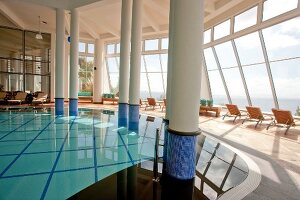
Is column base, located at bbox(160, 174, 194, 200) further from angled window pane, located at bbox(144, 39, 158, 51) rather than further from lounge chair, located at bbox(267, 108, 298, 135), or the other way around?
angled window pane, located at bbox(144, 39, 158, 51)

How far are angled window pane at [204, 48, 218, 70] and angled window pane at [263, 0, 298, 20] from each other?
400 cm

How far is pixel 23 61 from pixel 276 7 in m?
15.3

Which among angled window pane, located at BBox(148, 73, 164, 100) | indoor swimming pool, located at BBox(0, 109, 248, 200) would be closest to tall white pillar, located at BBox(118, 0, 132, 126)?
indoor swimming pool, located at BBox(0, 109, 248, 200)

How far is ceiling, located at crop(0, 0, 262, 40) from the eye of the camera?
34.4 ft

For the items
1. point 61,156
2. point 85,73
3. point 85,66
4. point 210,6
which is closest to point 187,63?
point 61,156

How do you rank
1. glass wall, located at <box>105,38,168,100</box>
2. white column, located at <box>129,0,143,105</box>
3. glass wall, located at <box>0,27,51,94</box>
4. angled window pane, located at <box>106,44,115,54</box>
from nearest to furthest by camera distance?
white column, located at <box>129,0,143,105</box>
glass wall, located at <box>0,27,51,94</box>
glass wall, located at <box>105,38,168,100</box>
angled window pane, located at <box>106,44,115,54</box>

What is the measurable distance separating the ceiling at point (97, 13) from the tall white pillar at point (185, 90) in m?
Answer: 7.36

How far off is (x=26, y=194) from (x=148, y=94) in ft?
51.3

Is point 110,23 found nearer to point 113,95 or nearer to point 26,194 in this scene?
point 113,95

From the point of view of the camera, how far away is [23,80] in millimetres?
15758

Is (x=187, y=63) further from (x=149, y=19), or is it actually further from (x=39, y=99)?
(x=39, y=99)

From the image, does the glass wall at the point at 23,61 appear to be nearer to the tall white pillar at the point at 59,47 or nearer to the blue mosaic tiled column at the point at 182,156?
the tall white pillar at the point at 59,47

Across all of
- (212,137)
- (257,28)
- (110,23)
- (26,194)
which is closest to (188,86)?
(26,194)

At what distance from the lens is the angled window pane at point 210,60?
13046 mm
